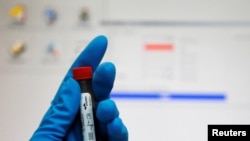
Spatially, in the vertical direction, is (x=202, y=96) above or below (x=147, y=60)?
below

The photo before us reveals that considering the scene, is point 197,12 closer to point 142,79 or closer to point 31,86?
point 142,79

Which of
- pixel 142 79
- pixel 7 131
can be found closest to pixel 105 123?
pixel 142 79

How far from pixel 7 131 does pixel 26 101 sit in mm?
127

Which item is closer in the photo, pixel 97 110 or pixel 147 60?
pixel 97 110

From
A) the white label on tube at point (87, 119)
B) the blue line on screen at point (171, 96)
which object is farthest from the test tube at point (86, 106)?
the blue line on screen at point (171, 96)

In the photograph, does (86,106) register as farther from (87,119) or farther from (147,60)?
(147,60)

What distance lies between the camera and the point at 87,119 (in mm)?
708

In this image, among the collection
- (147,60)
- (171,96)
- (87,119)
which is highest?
(147,60)

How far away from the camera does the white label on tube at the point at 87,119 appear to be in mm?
708

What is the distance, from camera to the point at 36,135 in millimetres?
763

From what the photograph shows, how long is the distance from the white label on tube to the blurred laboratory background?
0.53m

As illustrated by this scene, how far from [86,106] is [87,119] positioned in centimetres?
3

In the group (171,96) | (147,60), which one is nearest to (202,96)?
(171,96)

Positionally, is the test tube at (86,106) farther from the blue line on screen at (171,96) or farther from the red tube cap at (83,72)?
the blue line on screen at (171,96)
